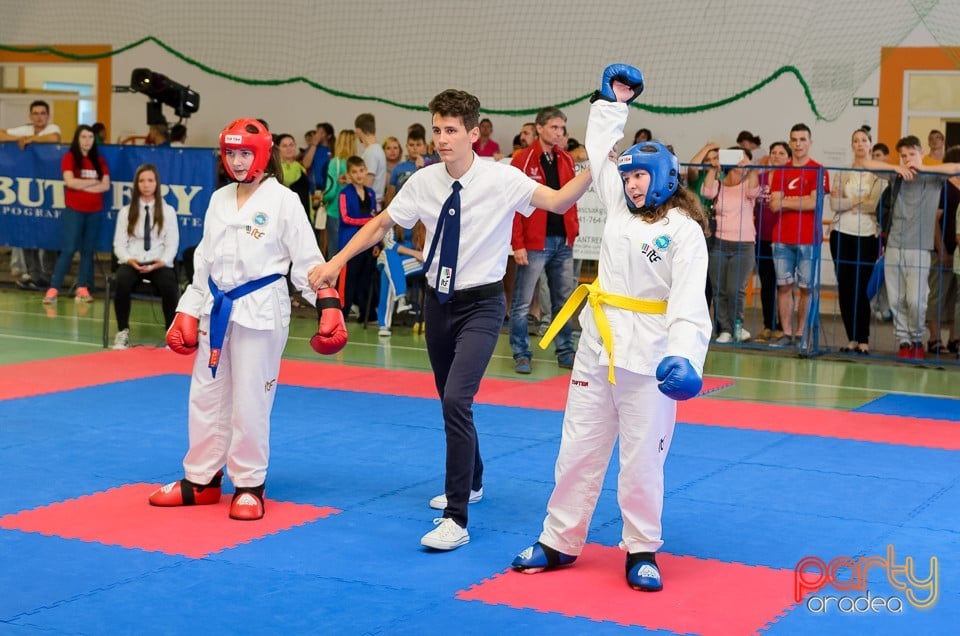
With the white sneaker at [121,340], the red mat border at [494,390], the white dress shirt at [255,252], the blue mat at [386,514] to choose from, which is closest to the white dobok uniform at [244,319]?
the white dress shirt at [255,252]

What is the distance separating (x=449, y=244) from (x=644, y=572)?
5.63 ft

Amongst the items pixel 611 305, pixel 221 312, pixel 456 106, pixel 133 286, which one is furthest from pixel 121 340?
pixel 611 305

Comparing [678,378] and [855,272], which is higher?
[855,272]

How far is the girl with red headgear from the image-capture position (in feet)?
18.0

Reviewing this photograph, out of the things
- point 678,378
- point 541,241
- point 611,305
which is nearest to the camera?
point 678,378

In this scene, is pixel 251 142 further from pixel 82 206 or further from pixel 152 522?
pixel 82 206

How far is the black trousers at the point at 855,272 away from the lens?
10828 mm

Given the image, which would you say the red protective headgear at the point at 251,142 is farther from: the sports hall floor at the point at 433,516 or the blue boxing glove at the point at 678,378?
the blue boxing glove at the point at 678,378

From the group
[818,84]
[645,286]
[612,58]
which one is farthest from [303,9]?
[645,286]

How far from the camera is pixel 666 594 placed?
4.51 m

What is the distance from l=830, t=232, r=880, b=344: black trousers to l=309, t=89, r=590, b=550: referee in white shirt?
6.28 meters

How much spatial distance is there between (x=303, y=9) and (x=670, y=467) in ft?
43.8

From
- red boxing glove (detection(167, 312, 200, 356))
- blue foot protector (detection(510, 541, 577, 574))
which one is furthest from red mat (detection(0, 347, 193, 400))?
blue foot protector (detection(510, 541, 577, 574))

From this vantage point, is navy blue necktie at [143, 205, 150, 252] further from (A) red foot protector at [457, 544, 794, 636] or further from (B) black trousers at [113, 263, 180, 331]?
(A) red foot protector at [457, 544, 794, 636]
